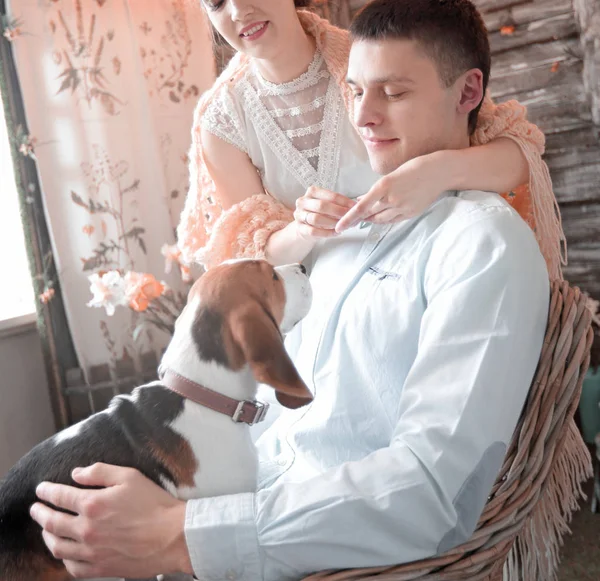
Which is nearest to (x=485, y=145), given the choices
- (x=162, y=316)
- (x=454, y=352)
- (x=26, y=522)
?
(x=454, y=352)

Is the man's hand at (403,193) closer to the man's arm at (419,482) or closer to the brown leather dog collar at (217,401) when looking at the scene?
the man's arm at (419,482)

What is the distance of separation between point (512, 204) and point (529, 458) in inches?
25.1

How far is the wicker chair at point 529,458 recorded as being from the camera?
0.82 metres

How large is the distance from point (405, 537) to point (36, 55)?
2419mm

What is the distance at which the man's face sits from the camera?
113cm

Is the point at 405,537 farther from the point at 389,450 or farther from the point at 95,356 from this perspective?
the point at 95,356

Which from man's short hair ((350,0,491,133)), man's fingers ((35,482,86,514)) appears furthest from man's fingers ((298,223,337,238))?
man's fingers ((35,482,86,514))

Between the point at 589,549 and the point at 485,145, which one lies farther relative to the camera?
the point at 589,549

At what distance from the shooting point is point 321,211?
1.14m

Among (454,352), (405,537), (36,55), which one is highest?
(36,55)

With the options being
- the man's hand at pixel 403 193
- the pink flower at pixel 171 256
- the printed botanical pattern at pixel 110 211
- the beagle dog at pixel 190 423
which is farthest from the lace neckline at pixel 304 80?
the printed botanical pattern at pixel 110 211

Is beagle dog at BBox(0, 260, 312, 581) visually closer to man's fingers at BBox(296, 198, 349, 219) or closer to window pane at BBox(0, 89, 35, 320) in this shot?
man's fingers at BBox(296, 198, 349, 219)

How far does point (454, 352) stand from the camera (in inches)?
35.4

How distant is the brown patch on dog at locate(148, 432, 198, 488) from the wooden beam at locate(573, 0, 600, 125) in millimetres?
2248
